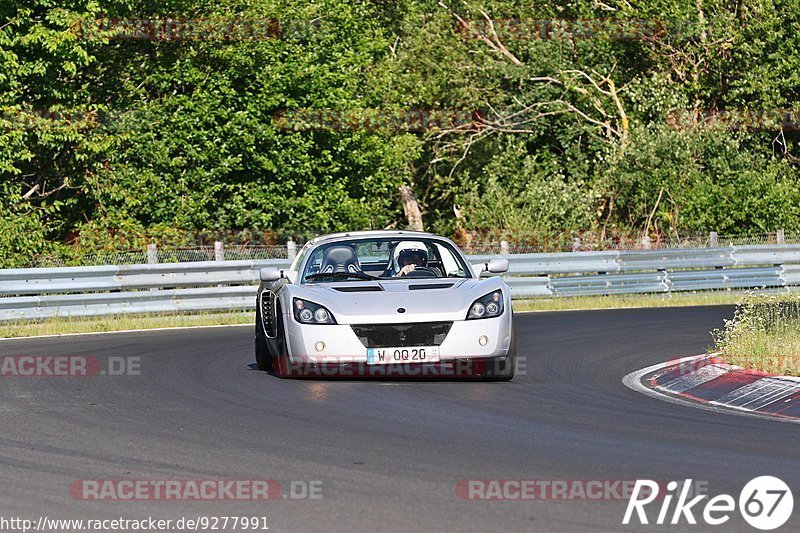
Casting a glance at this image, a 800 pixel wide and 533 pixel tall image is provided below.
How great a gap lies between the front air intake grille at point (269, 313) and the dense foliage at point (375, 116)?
Answer: 49.1 ft

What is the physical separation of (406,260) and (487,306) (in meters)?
1.61

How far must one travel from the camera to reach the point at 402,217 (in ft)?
165

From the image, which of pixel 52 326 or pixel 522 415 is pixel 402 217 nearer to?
pixel 52 326

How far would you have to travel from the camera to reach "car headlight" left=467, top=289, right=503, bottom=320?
39.9ft

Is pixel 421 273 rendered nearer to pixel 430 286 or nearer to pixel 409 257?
pixel 409 257

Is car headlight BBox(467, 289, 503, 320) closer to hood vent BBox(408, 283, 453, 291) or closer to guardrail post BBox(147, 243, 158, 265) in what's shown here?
hood vent BBox(408, 283, 453, 291)

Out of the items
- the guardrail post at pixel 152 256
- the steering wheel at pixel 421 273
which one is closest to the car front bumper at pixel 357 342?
the steering wheel at pixel 421 273

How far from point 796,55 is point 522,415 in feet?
106

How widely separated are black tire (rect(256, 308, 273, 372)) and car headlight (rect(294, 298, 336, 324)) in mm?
1132

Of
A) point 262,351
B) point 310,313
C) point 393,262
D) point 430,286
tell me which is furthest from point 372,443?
point 393,262

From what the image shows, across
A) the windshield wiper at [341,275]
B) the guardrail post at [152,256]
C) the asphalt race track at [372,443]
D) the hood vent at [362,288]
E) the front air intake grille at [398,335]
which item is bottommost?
the asphalt race track at [372,443]

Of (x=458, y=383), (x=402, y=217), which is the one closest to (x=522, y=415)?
(x=458, y=383)

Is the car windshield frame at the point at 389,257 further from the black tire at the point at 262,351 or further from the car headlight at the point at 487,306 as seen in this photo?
the car headlight at the point at 487,306

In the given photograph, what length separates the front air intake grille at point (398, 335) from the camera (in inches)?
470
